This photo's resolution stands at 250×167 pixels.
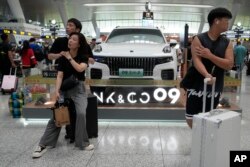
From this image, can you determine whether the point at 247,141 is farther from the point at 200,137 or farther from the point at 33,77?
the point at 33,77

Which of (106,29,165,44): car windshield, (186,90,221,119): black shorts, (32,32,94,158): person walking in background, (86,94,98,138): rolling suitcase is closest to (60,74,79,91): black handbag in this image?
(32,32,94,158): person walking in background

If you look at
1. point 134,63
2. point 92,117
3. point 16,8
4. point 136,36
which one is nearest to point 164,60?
point 134,63

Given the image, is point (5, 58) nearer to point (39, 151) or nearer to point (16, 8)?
point (39, 151)

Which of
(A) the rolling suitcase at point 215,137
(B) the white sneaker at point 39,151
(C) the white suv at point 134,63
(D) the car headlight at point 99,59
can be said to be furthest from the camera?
(D) the car headlight at point 99,59

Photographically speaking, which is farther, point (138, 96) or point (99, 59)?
point (99, 59)

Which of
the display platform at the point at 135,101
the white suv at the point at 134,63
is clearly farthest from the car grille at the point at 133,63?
the display platform at the point at 135,101

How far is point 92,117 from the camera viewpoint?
4.60 metres

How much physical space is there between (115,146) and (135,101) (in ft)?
5.13

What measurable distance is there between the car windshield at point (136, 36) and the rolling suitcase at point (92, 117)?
3070 mm

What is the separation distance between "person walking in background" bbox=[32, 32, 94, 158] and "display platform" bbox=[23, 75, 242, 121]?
4.88 feet

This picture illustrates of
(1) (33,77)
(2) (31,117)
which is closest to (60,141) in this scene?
(2) (31,117)

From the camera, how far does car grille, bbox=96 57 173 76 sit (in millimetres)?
6109

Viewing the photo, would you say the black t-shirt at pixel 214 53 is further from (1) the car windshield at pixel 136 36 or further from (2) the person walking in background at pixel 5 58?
(2) the person walking in background at pixel 5 58

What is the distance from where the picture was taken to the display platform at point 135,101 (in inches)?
219
